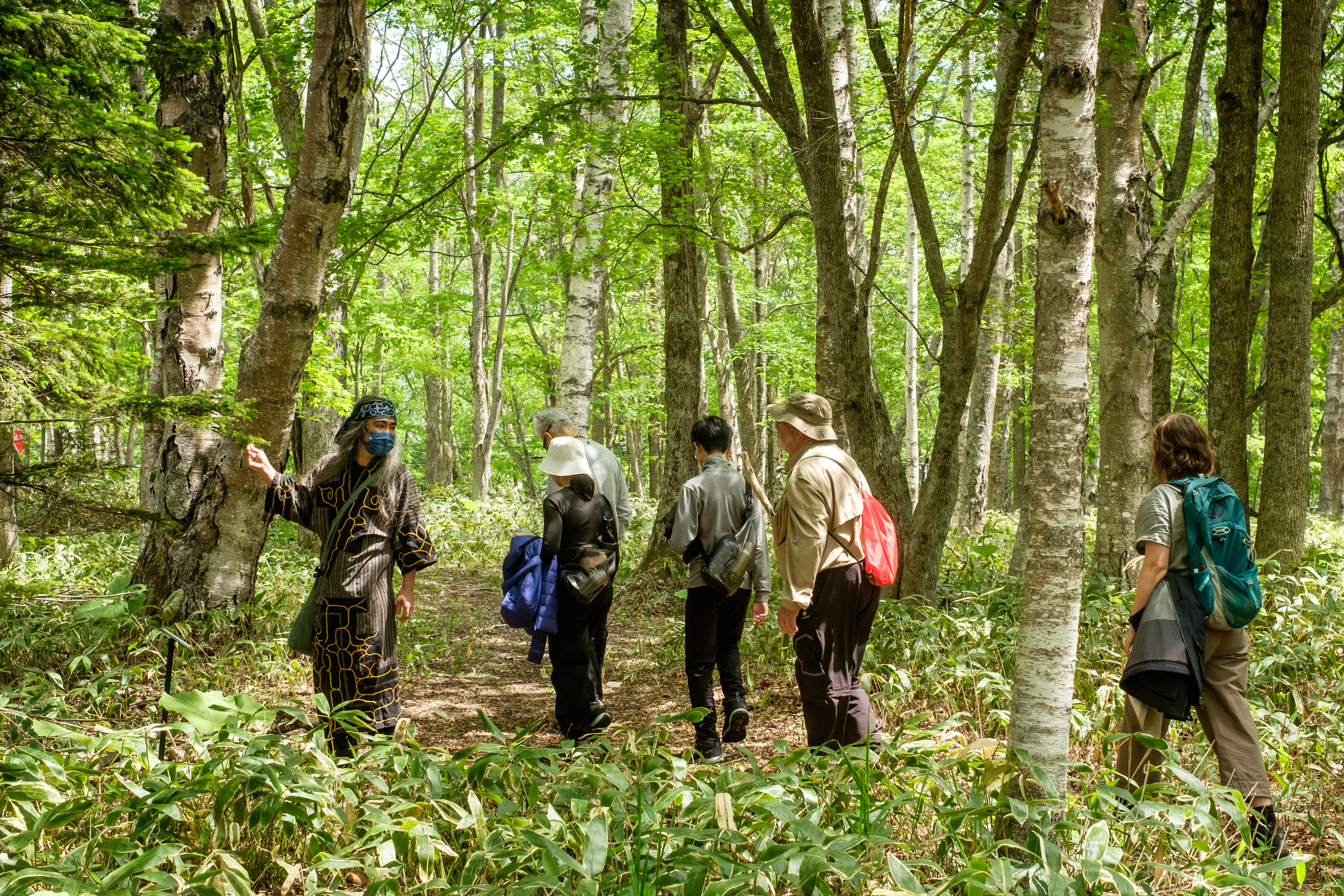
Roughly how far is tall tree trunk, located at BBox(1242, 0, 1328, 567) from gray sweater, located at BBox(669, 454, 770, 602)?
182 inches

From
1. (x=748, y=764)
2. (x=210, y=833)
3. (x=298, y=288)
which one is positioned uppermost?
(x=298, y=288)

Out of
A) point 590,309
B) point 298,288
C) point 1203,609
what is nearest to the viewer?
point 1203,609

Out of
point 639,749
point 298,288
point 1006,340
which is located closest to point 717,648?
point 639,749

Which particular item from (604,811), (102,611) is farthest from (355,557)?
(604,811)

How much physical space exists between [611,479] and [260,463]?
6.61ft

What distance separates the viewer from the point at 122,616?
5125 millimetres

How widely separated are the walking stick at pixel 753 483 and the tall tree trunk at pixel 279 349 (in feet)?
8.44

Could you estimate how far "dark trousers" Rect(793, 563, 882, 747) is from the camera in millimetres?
4074

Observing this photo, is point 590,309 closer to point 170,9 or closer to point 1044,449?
point 170,9

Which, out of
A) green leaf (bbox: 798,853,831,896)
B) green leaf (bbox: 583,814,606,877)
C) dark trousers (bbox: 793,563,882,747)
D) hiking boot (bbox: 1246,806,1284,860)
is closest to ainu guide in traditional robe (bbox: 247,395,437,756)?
green leaf (bbox: 583,814,606,877)

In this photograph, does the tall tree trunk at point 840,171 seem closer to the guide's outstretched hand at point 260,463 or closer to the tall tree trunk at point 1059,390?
the tall tree trunk at point 1059,390

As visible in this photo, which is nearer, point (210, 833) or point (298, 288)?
point (210, 833)

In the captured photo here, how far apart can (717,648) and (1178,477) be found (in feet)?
8.55

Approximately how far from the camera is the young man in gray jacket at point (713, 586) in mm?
4879
